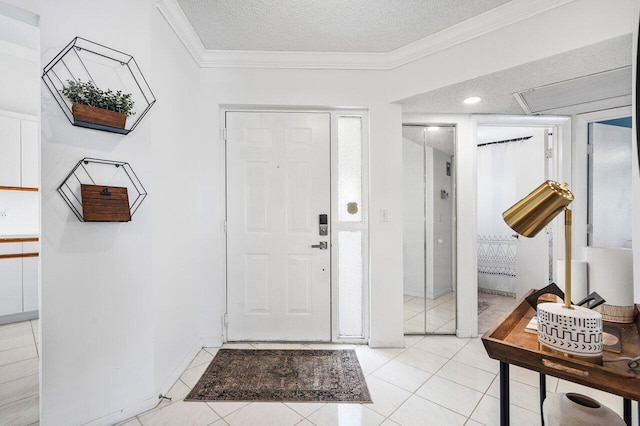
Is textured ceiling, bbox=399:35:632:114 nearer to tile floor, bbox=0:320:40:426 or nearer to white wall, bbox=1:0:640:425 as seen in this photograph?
white wall, bbox=1:0:640:425

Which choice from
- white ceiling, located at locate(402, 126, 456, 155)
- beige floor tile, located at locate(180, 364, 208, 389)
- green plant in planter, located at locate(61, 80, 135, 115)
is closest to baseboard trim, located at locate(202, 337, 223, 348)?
beige floor tile, located at locate(180, 364, 208, 389)

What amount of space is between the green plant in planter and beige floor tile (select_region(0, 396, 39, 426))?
1.87m

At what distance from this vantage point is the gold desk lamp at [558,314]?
2.81 ft

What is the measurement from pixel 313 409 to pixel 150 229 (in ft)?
5.03

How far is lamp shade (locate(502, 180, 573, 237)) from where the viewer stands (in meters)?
0.96

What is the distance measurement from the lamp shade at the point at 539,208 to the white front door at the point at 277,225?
5.84 ft

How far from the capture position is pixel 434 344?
8.68ft

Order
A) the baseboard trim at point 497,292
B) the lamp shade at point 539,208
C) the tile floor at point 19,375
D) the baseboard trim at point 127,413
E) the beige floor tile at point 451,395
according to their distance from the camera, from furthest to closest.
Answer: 1. the baseboard trim at point 497,292
2. the beige floor tile at point 451,395
3. the tile floor at point 19,375
4. the baseboard trim at point 127,413
5. the lamp shade at point 539,208

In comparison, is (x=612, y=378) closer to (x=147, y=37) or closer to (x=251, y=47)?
(x=147, y=37)

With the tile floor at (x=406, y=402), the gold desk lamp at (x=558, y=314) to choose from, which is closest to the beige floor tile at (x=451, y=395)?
the tile floor at (x=406, y=402)

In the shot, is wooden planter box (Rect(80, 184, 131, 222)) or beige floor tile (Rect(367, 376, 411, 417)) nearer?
wooden planter box (Rect(80, 184, 131, 222))

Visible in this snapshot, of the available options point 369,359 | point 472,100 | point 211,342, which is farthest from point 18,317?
point 472,100

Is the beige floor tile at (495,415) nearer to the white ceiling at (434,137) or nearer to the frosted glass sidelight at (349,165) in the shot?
the frosted glass sidelight at (349,165)

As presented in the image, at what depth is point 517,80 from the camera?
216cm
